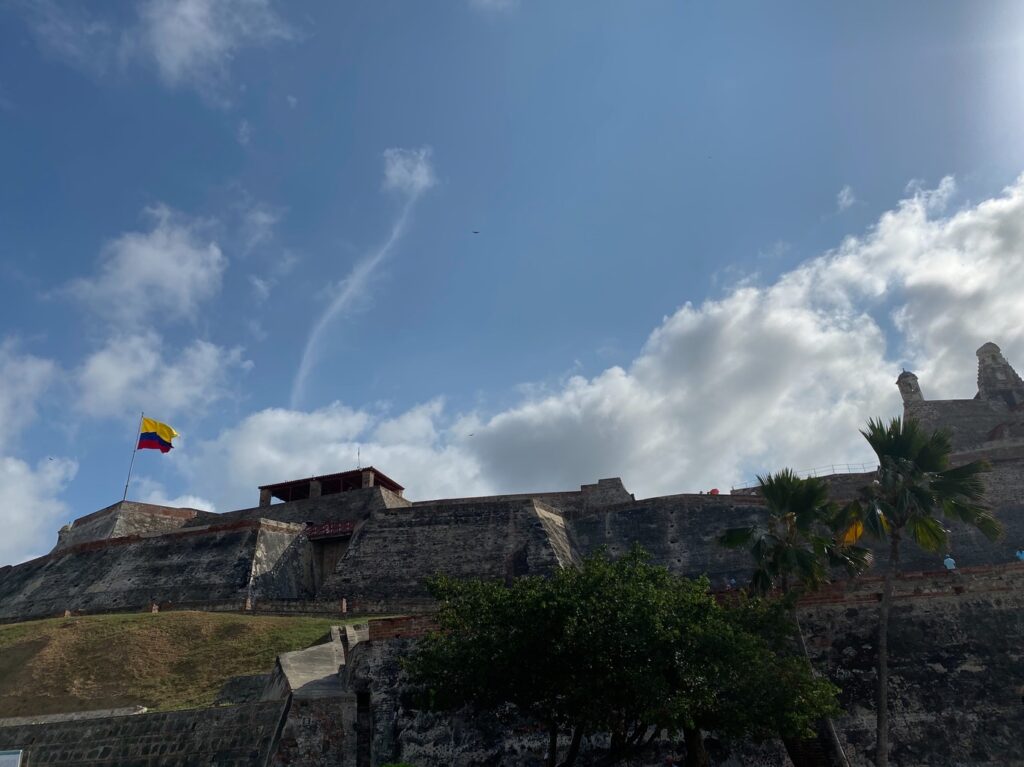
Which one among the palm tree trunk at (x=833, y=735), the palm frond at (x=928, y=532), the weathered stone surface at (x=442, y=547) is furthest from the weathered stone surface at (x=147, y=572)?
the palm frond at (x=928, y=532)

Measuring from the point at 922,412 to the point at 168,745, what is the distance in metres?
37.9

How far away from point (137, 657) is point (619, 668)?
15.7m

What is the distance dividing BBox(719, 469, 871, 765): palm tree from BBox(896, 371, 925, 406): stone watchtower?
29.4 meters

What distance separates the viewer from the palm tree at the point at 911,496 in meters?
13.4

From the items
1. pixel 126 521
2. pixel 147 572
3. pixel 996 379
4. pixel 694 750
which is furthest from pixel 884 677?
pixel 126 521

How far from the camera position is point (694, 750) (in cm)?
1152

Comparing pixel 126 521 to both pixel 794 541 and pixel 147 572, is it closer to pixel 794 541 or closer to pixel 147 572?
pixel 147 572

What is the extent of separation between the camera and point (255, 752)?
42.0ft

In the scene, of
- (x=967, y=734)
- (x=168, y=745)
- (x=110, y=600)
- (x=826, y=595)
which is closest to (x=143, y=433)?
(x=110, y=600)

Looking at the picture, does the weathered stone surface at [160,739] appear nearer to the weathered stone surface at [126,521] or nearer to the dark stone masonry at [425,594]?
the dark stone masonry at [425,594]

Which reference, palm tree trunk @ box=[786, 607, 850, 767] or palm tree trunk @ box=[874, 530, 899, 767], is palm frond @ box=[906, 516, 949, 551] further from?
palm tree trunk @ box=[786, 607, 850, 767]

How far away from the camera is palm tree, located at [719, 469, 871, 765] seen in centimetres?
1396

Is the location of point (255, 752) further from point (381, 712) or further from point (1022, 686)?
point (1022, 686)

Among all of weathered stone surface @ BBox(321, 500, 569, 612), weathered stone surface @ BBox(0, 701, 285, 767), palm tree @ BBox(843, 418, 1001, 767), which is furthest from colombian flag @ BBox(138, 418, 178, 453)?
palm tree @ BBox(843, 418, 1001, 767)
